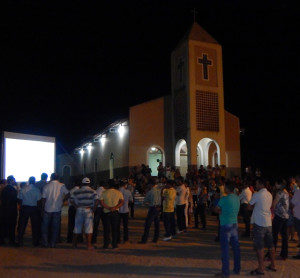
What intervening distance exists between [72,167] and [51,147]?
28.1 meters

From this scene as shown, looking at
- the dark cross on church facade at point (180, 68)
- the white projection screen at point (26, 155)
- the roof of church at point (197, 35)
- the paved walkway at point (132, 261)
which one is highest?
the roof of church at point (197, 35)

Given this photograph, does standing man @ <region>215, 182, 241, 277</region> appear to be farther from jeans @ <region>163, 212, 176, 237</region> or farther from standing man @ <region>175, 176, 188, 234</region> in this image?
standing man @ <region>175, 176, 188, 234</region>

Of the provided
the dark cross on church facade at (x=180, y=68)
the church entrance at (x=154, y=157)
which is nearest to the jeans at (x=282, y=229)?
the church entrance at (x=154, y=157)

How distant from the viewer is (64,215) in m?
18.8

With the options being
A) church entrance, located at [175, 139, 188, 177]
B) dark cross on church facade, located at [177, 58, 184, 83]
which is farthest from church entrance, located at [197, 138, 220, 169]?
dark cross on church facade, located at [177, 58, 184, 83]

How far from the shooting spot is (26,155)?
17.3 meters

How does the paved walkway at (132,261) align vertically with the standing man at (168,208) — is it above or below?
below

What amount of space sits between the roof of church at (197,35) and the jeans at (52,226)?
18.7 metres

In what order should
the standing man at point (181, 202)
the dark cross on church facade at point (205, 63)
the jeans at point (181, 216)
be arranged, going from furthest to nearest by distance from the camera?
the dark cross on church facade at point (205, 63) < the jeans at point (181, 216) < the standing man at point (181, 202)

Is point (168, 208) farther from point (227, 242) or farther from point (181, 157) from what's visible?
point (181, 157)

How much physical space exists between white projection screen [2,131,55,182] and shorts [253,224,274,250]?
11.8 m

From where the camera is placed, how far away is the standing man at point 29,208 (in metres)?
10.4

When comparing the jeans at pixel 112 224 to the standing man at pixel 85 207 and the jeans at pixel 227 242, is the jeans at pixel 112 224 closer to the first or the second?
the standing man at pixel 85 207

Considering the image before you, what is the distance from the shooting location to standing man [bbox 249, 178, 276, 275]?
7.27m
